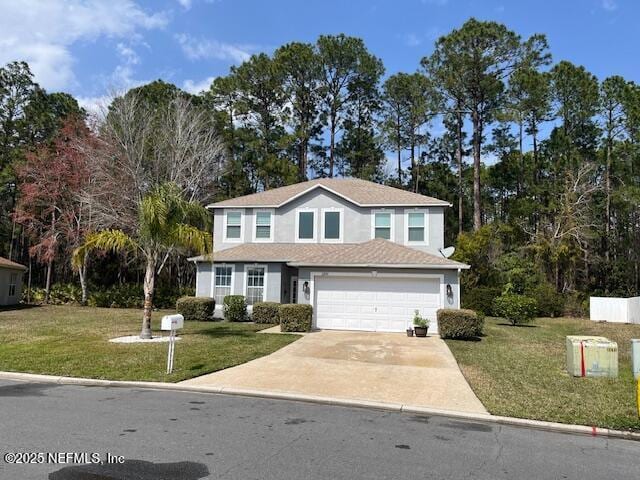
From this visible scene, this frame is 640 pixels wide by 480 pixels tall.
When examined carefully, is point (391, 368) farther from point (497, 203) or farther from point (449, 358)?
point (497, 203)

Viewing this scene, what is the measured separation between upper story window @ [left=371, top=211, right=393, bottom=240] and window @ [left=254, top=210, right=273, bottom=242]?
5314mm

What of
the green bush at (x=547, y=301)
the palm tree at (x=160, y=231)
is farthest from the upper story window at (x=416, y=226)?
the palm tree at (x=160, y=231)

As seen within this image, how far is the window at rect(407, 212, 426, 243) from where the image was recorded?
76.8 ft

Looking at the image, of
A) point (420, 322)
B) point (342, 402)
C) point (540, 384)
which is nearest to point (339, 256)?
point (420, 322)

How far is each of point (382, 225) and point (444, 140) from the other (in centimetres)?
2102

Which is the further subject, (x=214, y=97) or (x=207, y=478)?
(x=214, y=97)

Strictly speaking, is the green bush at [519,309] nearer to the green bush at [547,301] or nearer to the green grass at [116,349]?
the green bush at [547,301]

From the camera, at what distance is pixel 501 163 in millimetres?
40375

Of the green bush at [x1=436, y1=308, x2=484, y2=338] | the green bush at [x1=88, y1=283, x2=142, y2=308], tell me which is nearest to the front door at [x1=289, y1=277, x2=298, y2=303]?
the green bush at [x1=436, y1=308, x2=484, y2=338]

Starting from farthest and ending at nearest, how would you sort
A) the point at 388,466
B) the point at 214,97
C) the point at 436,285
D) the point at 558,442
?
1. the point at 214,97
2. the point at 436,285
3. the point at 558,442
4. the point at 388,466

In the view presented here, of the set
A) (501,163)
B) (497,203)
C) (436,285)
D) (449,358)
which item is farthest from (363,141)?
(449,358)

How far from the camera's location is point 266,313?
20.2 metres

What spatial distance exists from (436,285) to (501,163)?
25561 mm

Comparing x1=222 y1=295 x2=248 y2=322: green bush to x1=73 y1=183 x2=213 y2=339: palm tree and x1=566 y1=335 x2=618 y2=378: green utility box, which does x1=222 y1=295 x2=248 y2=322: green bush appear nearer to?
x1=73 y1=183 x2=213 y2=339: palm tree
